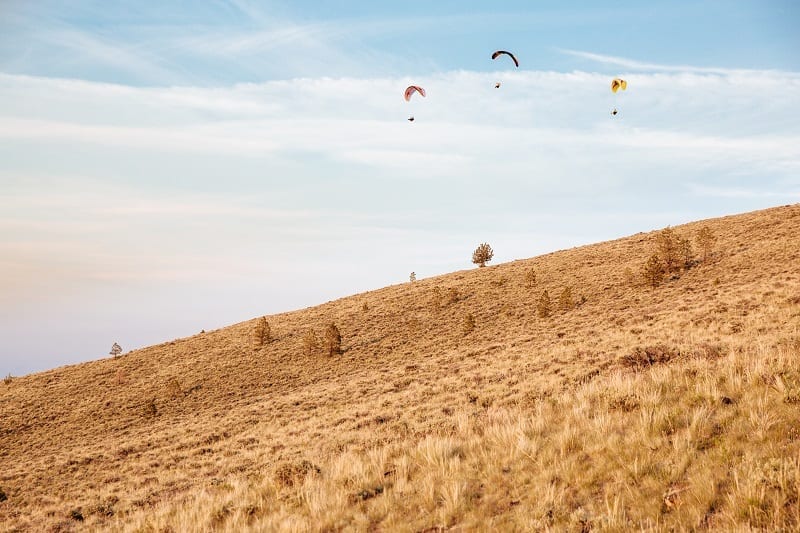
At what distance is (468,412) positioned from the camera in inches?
607

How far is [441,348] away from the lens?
107ft

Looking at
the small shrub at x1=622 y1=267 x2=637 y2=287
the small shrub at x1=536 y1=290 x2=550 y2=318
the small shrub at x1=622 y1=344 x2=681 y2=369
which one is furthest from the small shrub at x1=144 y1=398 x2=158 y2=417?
the small shrub at x1=622 y1=267 x2=637 y2=287

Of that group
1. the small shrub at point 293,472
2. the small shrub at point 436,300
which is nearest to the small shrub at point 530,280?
the small shrub at point 436,300

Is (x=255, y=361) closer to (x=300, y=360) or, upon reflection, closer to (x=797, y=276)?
(x=300, y=360)

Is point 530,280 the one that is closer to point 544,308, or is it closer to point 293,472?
point 544,308

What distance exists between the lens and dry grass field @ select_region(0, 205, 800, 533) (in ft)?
19.3

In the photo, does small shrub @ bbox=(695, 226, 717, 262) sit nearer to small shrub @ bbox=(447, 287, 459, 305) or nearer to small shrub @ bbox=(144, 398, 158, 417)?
small shrub @ bbox=(447, 287, 459, 305)

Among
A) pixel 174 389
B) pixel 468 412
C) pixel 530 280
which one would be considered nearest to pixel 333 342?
pixel 174 389

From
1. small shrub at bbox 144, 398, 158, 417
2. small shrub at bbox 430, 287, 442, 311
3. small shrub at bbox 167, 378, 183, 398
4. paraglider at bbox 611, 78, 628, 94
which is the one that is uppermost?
paraglider at bbox 611, 78, 628, 94

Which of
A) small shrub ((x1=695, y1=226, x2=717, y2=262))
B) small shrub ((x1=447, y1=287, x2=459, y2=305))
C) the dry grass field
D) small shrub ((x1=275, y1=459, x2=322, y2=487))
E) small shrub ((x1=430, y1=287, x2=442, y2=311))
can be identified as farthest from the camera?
small shrub ((x1=447, y1=287, x2=459, y2=305))

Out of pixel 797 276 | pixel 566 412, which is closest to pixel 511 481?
pixel 566 412

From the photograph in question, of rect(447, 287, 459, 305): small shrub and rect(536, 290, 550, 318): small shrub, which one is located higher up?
rect(447, 287, 459, 305): small shrub

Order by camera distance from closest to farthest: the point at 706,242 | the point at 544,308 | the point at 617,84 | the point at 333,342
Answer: the point at 617,84 < the point at 544,308 < the point at 333,342 < the point at 706,242

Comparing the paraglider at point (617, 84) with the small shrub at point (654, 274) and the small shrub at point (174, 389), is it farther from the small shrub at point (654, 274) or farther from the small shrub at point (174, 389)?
the small shrub at point (174, 389)
